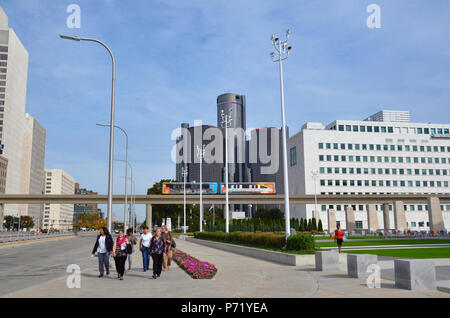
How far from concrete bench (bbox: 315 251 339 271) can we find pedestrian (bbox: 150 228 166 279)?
622 cm

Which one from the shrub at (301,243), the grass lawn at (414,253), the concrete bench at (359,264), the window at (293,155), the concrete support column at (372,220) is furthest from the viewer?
the window at (293,155)

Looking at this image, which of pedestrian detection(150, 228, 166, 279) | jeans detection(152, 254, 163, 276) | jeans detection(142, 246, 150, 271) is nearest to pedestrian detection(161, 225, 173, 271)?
pedestrian detection(150, 228, 166, 279)

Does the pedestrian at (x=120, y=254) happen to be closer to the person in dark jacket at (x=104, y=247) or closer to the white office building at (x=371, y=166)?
the person in dark jacket at (x=104, y=247)

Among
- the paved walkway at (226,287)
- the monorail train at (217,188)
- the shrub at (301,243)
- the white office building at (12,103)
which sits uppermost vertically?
the white office building at (12,103)

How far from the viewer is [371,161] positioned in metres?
108

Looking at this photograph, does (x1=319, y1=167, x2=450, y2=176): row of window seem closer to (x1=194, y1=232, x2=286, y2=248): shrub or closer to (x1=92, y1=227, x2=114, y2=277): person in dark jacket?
(x1=194, y1=232, x2=286, y2=248): shrub

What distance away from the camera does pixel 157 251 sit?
14.6 m

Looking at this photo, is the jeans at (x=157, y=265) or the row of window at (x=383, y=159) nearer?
the jeans at (x=157, y=265)

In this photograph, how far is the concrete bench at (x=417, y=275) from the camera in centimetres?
1023

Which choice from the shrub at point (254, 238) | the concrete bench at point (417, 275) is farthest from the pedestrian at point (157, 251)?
the shrub at point (254, 238)

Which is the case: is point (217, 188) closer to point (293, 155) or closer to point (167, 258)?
point (293, 155)

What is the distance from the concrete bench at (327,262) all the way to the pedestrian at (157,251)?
20.4ft
